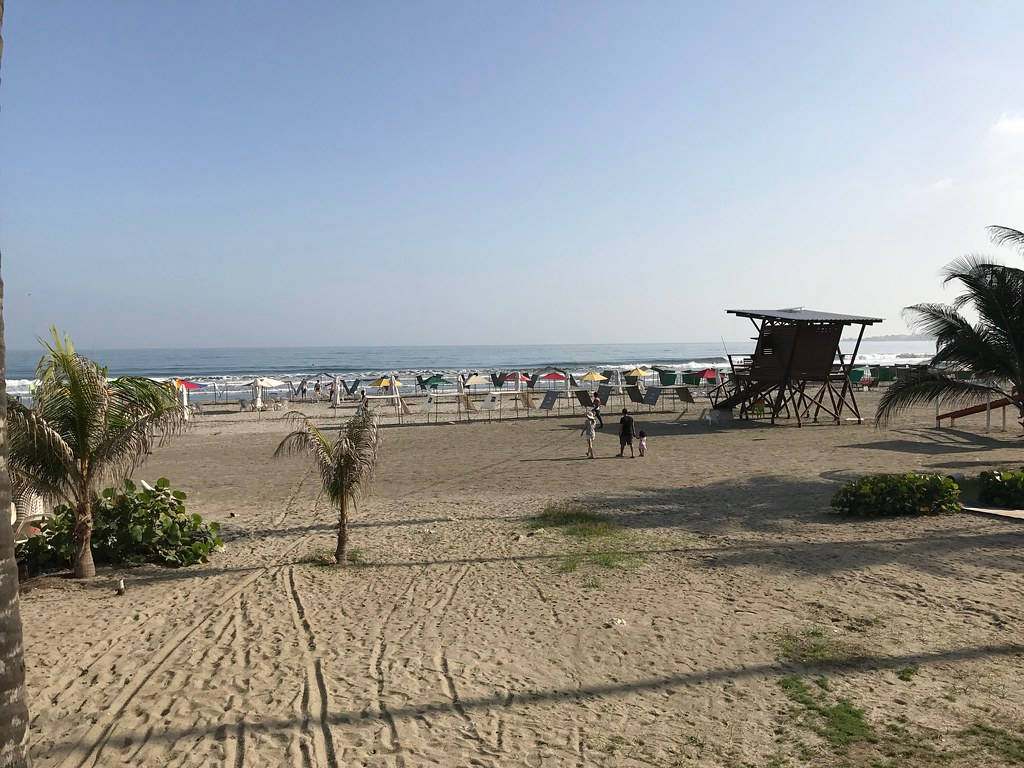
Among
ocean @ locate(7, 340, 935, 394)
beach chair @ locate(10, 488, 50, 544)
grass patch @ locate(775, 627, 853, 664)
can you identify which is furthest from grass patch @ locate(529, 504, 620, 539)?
ocean @ locate(7, 340, 935, 394)

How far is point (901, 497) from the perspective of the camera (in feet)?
29.8

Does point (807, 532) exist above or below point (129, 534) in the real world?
below

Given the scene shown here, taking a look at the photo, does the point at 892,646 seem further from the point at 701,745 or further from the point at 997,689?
the point at 701,745

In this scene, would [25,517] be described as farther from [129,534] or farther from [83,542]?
[83,542]

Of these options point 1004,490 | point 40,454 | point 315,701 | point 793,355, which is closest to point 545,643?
point 315,701

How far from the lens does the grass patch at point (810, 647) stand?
491 cm

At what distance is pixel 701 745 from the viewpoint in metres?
3.87

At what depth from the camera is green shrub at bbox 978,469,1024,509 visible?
945 cm

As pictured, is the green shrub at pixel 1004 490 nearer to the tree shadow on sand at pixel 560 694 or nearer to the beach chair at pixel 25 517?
the tree shadow on sand at pixel 560 694

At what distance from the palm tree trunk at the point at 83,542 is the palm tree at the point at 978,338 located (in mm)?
11920

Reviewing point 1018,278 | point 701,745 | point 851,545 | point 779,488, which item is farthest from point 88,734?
point 1018,278

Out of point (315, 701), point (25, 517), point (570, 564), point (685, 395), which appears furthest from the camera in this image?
point (685, 395)

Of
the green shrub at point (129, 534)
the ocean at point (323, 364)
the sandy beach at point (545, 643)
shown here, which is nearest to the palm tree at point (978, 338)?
the sandy beach at point (545, 643)

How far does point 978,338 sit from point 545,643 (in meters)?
10.4
